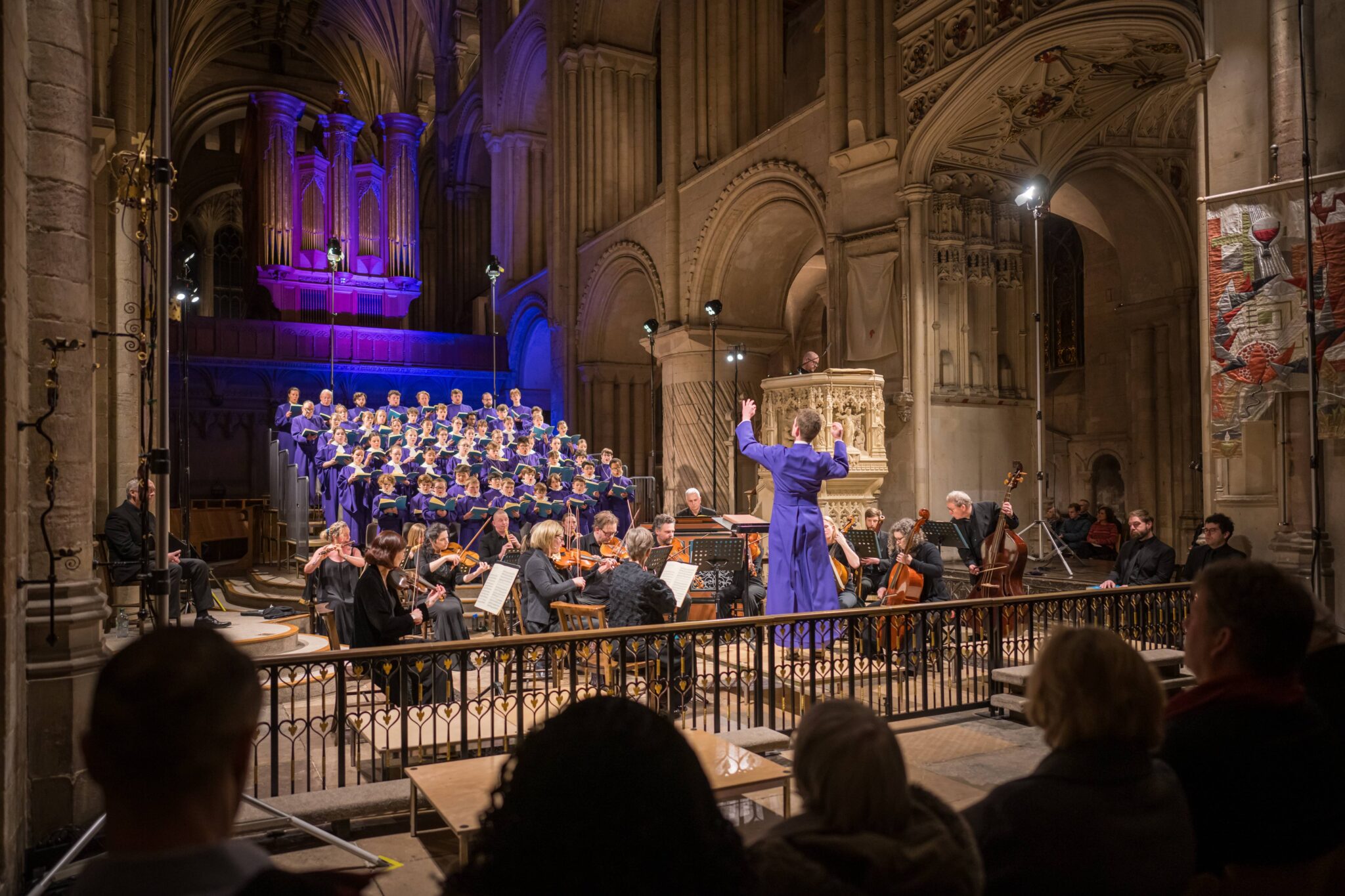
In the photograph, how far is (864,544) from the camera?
7.71m

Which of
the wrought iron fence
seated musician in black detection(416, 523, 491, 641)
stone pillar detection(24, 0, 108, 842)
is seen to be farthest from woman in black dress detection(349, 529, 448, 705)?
stone pillar detection(24, 0, 108, 842)

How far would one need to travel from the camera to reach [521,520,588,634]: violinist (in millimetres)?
6344

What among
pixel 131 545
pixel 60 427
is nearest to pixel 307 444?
pixel 131 545

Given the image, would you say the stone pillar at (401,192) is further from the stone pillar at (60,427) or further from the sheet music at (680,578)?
the stone pillar at (60,427)

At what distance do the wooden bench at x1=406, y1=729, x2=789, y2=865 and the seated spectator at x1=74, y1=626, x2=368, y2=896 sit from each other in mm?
1661

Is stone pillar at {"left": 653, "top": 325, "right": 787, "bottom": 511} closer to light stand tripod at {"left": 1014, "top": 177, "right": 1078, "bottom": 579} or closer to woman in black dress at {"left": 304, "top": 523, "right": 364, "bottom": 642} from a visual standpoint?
light stand tripod at {"left": 1014, "top": 177, "right": 1078, "bottom": 579}

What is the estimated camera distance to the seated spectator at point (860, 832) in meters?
1.38

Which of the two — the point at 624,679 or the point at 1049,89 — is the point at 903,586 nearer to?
the point at 624,679

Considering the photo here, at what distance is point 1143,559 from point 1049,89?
4921 millimetres

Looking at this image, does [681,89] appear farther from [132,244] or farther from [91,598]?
[91,598]

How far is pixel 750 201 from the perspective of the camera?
13773 millimetres

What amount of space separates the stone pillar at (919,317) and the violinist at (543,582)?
4985 mm

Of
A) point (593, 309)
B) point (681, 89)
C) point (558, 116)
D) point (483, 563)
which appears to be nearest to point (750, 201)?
point (681, 89)

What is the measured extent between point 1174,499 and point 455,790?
13299 mm
